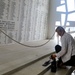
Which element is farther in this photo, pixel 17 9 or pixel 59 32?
pixel 17 9

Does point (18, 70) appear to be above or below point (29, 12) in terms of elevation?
below

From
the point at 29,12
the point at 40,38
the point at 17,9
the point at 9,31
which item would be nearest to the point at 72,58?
the point at 9,31

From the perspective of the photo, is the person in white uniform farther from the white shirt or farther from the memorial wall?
the memorial wall

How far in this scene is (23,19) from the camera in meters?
6.73

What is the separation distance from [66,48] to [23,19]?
3604mm

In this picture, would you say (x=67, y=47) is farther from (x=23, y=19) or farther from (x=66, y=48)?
(x=23, y=19)

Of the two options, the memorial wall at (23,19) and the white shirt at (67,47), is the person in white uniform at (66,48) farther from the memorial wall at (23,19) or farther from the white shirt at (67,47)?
the memorial wall at (23,19)

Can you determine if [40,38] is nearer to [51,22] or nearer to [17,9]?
[51,22]

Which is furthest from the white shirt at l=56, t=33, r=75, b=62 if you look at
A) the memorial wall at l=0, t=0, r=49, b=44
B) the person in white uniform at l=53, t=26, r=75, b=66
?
the memorial wall at l=0, t=0, r=49, b=44

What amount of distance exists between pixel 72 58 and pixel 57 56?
314 millimetres

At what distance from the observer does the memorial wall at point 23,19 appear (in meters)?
5.64

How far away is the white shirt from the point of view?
340cm

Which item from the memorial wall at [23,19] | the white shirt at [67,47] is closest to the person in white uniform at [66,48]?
the white shirt at [67,47]

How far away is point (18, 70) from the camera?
3.08 meters
